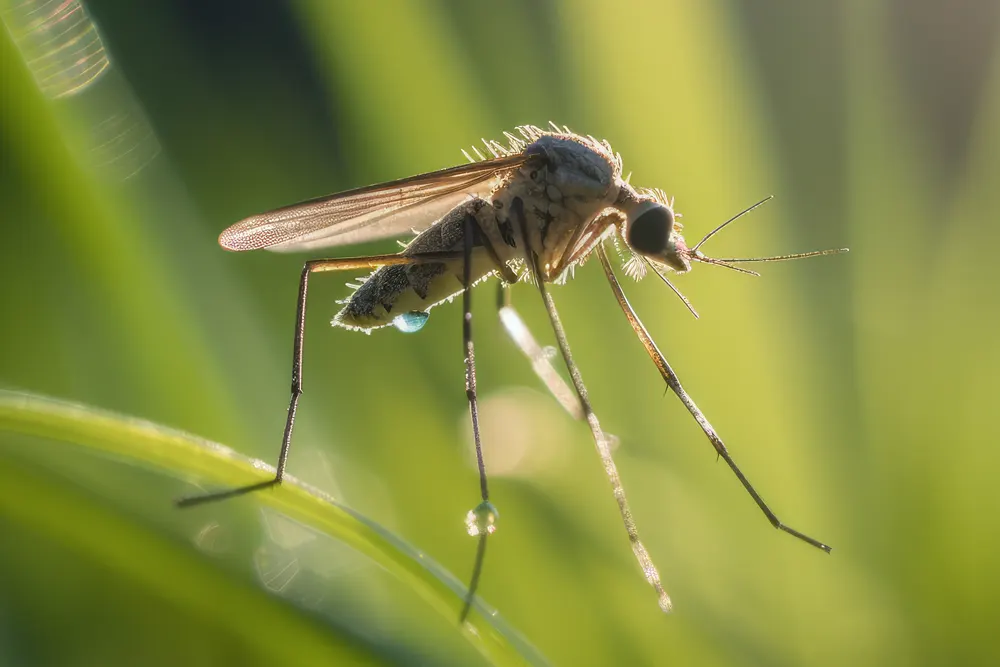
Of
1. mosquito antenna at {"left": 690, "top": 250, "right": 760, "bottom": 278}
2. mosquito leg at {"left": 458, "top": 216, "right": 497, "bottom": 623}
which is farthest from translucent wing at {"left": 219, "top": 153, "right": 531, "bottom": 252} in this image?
mosquito antenna at {"left": 690, "top": 250, "right": 760, "bottom": 278}

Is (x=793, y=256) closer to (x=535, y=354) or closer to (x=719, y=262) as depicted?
(x=719, y=262)

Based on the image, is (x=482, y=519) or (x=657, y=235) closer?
(x=482, y=519)

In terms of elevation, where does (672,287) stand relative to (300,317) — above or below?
below

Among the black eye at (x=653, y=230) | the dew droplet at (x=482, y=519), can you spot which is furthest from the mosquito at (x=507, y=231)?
the dew droplet at (x=482, y=519)

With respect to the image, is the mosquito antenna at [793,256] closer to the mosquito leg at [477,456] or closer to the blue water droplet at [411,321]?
the mosquito leg at [477,456]

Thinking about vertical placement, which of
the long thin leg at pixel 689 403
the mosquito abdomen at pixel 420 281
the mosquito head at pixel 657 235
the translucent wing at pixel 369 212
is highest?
the translucent wing at pixel 369 212

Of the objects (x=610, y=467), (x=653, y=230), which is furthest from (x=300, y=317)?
(x=653, y=230)
